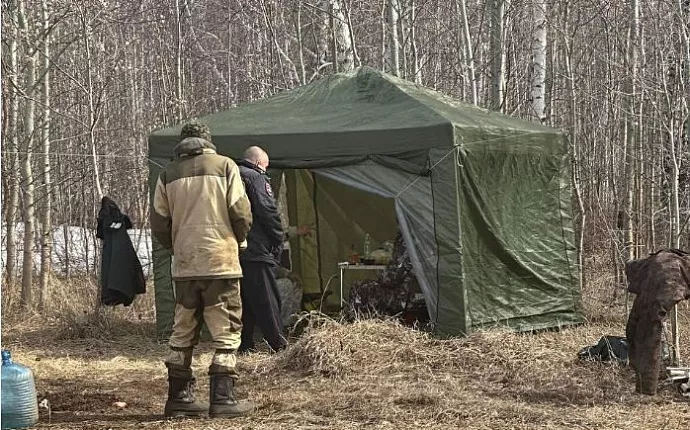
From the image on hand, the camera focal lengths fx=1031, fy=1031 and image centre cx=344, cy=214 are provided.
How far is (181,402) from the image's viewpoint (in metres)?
5.57

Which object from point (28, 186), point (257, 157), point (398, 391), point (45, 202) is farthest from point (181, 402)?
point (45, 202)

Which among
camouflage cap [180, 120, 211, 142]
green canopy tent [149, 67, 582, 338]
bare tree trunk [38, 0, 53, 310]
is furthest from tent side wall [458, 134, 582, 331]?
bare tree trunk [38, 0, 53, 310]

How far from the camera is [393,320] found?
7855 millimetres

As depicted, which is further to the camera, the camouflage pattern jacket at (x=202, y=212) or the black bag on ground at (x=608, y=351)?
the black bag on ground at (x=608, y=351)

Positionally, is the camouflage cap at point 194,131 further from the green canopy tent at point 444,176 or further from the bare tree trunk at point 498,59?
the bare tree trunk at point 498,59

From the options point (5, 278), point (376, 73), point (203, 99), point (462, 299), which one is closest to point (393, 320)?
point (462, 299)

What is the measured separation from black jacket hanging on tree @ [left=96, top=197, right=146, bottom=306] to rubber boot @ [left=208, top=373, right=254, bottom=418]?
3.20m

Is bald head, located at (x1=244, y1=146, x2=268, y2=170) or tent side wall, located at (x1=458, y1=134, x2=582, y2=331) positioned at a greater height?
bald head, located at (x1=244, y1=146, x2=268, y2=170)

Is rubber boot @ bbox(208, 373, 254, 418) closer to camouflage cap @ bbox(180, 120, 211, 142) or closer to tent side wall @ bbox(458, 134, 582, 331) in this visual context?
camouflage cap @ bbox(180, 120, 211, 142)

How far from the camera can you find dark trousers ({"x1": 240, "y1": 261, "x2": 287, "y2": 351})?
25.2ft

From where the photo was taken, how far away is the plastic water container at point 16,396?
517 cm

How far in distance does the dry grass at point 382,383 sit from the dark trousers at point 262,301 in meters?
0.29

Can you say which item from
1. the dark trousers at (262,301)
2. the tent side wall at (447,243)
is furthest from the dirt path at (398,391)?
the tent side wall at (447,243)

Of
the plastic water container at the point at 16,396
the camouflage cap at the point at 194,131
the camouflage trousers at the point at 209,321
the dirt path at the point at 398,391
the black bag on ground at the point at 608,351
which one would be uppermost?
the camouflage cap at the point at 194,131
